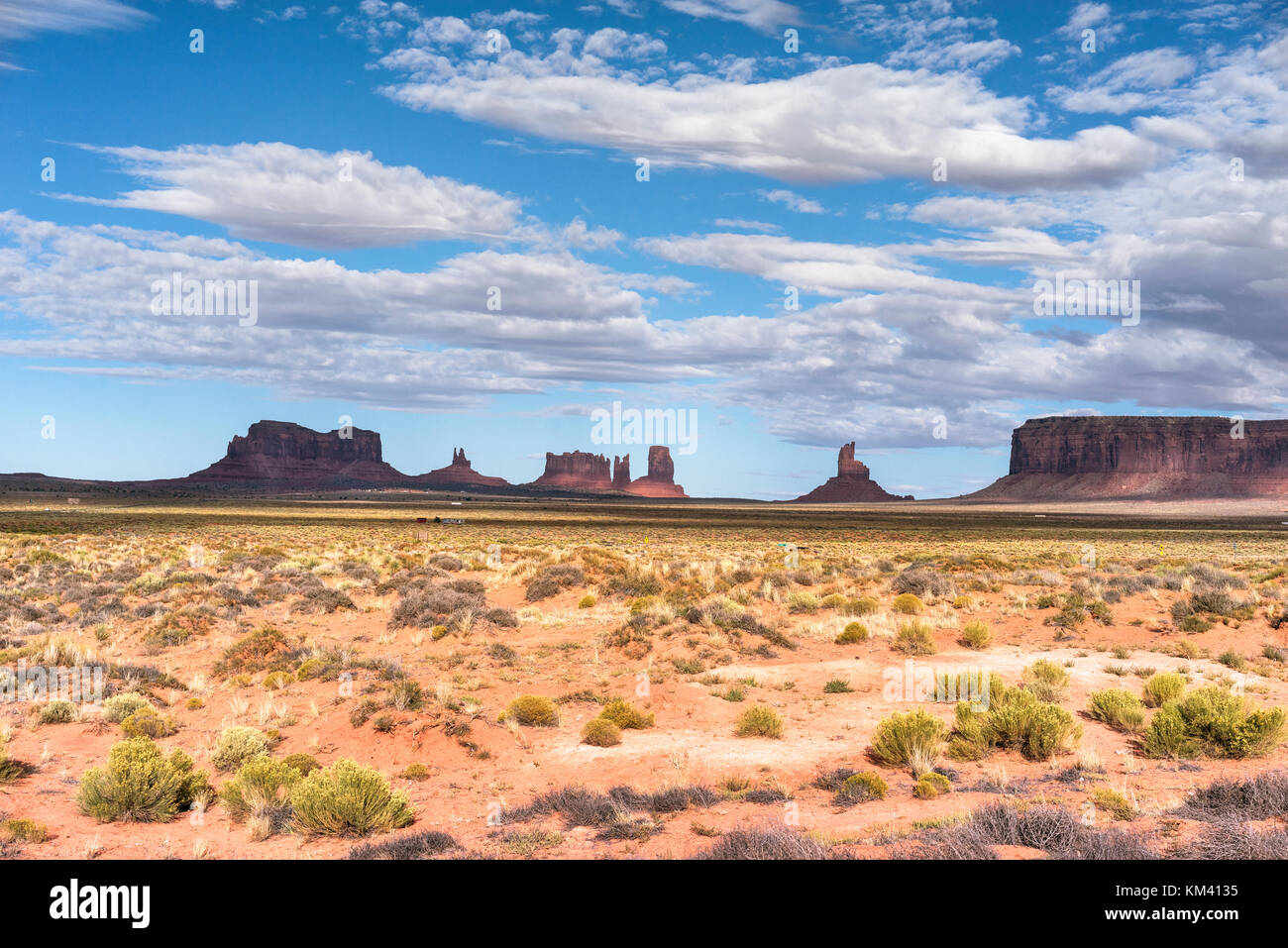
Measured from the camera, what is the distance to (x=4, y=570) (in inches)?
1168

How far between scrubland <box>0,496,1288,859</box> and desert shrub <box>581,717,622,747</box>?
4 centimetres

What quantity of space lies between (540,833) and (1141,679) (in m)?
12.6

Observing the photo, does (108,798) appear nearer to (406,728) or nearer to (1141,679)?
(406,728)

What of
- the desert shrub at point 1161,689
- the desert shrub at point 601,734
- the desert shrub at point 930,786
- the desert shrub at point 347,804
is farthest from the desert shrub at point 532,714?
the desert shrub at point 1161,689

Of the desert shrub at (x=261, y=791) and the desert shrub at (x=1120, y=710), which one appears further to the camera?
the desert shrub at (x=1120, y=710)

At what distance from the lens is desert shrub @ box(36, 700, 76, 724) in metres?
13.6

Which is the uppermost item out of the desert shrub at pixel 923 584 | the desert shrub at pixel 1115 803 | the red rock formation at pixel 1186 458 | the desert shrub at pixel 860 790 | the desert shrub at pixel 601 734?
the red rock formation at pixel 1186 458

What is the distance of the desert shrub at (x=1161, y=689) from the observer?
1377 cm

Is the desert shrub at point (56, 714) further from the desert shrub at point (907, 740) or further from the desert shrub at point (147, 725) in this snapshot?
the desert shrub at point (907, 740)

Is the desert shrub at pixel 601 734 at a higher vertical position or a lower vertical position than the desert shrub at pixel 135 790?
lower

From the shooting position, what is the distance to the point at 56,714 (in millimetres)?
13641

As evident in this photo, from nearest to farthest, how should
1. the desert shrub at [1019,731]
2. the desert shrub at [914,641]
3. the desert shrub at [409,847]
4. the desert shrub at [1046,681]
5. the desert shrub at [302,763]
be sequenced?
the desert shrub at [409,847] < the desert shrub at [302,763] < the desert shrub at [1019,731] < the desert shrub at [1046,681] < the desert shrub at [914,641]

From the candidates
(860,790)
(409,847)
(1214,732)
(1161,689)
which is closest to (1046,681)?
(1161,689)

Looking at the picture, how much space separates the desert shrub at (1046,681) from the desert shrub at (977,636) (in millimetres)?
3020
